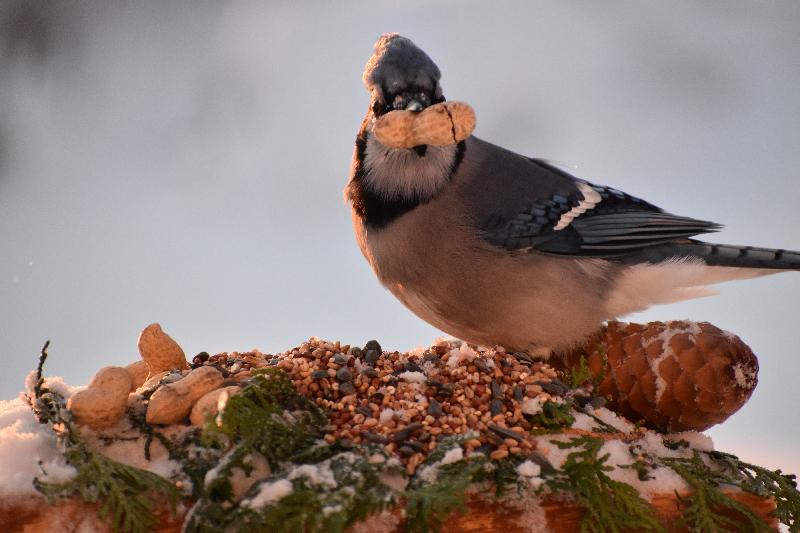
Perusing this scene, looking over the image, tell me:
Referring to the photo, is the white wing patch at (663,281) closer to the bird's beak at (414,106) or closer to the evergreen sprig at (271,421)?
the bird's beak at (414,106)

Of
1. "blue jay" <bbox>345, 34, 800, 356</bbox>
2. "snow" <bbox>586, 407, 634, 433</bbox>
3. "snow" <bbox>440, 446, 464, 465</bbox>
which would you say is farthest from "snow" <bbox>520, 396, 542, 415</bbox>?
"blue jay" <bbox>345, 34, 800, 356</bbox>

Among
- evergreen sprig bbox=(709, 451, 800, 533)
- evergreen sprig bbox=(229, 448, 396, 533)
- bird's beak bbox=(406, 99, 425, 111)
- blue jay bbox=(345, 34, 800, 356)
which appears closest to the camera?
evergreen sprig bbox=(229, 448, 396, 533)

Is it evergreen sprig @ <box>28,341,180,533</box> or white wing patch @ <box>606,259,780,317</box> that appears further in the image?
white wing patch @ <box>606,259,780,317</box>

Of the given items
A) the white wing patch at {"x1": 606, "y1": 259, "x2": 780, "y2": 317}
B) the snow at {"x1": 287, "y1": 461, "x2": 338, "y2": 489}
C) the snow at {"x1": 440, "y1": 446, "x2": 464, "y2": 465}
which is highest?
the white wing patch at {"x1": 606, "y1": 259, "x2": 780, "y2": 317}

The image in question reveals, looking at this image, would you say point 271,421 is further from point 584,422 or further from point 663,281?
point 663,281

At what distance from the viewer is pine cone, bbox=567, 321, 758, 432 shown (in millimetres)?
1547

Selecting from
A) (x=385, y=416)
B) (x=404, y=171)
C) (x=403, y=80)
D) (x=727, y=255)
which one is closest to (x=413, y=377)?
(x=385, y=416)

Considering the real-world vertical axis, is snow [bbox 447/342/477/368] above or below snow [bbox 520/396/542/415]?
above

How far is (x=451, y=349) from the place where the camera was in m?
1.66

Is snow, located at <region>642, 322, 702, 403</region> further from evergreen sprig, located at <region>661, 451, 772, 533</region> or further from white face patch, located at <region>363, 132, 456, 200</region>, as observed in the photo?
white face patch, located at <region>363, 132, 456, 200</region>

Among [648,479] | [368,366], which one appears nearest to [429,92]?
[368,366]

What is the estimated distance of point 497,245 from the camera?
5.66 feet

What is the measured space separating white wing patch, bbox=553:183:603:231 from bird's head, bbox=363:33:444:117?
42cm

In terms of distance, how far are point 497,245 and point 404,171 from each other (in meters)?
0.27
